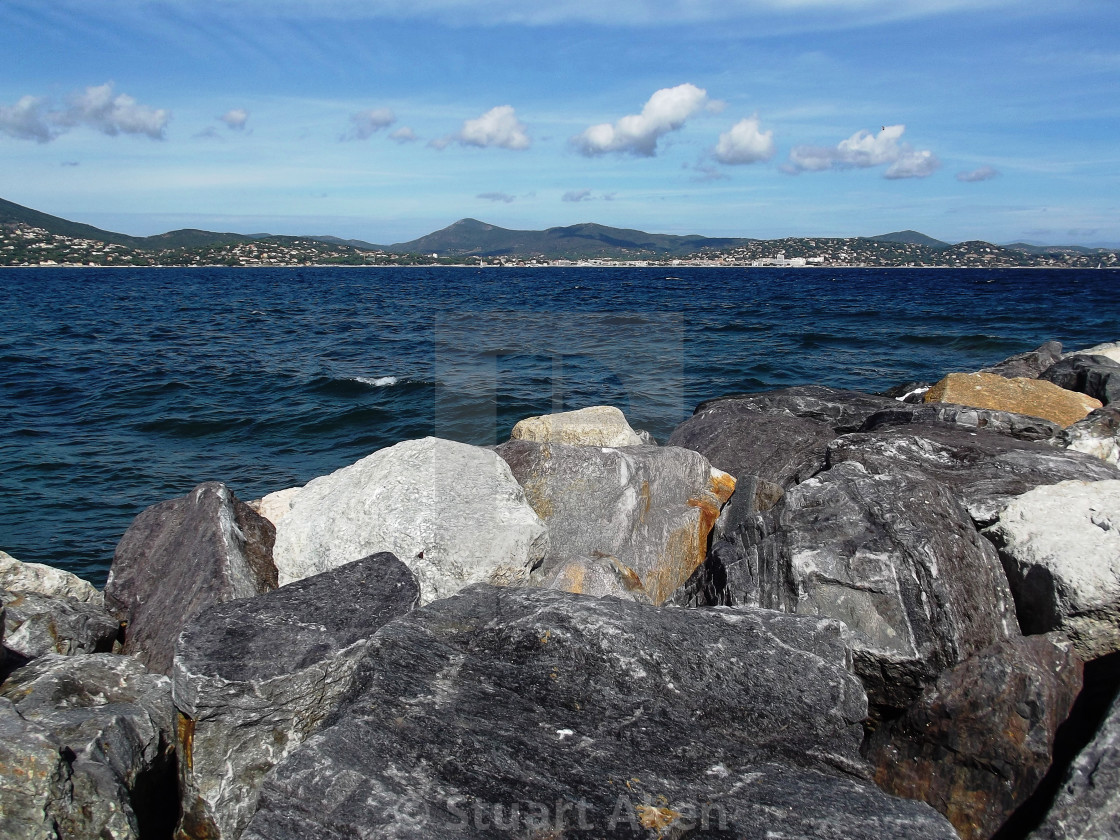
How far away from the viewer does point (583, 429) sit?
7.68 metres

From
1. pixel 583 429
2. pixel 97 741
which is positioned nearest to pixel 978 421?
pixel 583 429

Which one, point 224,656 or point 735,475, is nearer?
point 224,656

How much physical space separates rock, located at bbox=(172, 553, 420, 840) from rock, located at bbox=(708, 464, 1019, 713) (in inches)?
92.4

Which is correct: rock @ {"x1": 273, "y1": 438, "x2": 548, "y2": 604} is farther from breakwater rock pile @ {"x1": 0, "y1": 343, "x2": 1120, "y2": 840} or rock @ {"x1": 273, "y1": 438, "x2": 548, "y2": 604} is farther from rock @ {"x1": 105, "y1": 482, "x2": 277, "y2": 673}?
rock @ {"x1": 105, "y1": 482, "x2": 277, "y2": 673}

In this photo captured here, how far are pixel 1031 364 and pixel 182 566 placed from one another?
14.9 metres

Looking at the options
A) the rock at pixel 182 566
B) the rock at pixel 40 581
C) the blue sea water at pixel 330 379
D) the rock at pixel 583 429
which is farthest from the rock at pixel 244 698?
the blue sea water at pixel 330 379

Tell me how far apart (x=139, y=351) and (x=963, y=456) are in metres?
26.0

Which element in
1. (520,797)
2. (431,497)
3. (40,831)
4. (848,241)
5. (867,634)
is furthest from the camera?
(848,241)

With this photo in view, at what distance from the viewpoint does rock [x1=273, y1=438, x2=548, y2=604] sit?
15.2 ft

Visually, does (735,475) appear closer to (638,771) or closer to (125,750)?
(638,771)

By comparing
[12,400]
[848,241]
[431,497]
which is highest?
[848,241]

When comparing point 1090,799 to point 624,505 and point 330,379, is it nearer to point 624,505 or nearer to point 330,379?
point 624,505

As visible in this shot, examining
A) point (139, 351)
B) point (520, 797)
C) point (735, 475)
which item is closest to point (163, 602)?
point (520, 797)

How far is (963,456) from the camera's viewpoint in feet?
20.0
